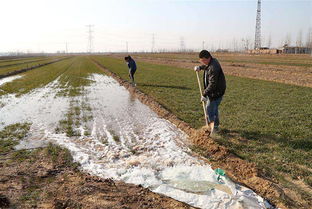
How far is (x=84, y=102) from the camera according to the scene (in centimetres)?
1348

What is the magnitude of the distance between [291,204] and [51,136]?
22.7 feet

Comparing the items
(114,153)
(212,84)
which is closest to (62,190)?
(114,153)

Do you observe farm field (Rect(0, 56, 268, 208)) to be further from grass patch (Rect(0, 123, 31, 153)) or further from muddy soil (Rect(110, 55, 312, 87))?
muddy soil (Rect(110, 55, 312, 87))

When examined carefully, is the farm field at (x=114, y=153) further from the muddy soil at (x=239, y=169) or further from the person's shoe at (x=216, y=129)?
the person's shoe at (x=216, y=129)

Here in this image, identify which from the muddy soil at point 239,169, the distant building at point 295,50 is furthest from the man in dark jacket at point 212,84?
the distant building at point 295,50

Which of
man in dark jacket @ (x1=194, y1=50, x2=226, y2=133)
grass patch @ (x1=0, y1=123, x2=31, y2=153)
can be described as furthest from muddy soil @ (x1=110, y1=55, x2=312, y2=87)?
grass patch @ (x1=0, y1=123, x2=31, y2=153)

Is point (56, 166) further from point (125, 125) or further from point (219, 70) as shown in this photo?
point (219, 70)

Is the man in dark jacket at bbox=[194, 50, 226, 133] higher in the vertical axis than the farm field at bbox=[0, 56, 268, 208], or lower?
higher

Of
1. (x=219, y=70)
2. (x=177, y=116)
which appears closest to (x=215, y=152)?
(x=219, y=70)

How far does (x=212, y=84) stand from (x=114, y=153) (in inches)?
132

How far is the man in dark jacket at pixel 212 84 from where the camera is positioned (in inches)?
276

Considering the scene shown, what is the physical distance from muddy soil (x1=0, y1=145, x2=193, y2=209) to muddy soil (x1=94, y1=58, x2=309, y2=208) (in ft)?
5.02

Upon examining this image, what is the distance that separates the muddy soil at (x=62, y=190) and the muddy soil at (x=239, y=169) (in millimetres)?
1531

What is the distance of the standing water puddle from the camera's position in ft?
14.9
